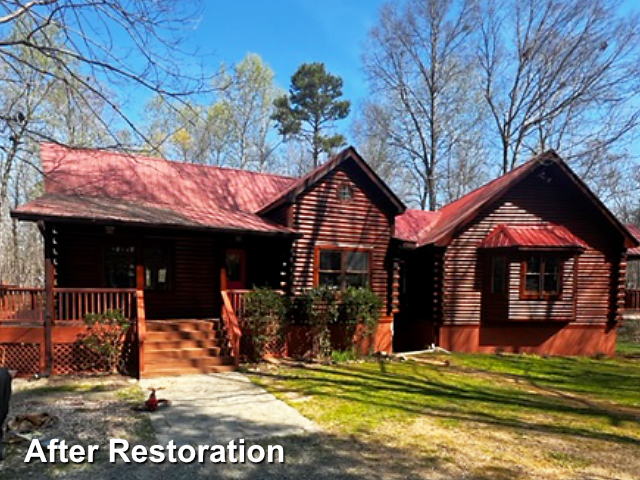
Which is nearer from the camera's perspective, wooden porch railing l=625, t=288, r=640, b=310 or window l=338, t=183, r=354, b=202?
window l=338, t=183, r=354, b=202

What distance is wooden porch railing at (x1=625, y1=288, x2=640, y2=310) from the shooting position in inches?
752

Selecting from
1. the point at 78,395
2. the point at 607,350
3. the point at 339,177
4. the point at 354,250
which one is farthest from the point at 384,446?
the point at 607,350

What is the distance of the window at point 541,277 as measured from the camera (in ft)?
41.1

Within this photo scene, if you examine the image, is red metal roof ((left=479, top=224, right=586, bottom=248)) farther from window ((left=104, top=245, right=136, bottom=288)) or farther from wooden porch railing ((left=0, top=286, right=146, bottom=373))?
window ((left=104, top=245, right=136, bottom=288))

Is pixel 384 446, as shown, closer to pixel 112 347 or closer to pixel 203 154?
pixel 112 347

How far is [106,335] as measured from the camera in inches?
347

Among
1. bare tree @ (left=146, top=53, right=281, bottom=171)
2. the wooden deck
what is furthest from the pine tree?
the wooden deck

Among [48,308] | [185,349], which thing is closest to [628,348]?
[185,349]

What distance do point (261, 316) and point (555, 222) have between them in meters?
10.2

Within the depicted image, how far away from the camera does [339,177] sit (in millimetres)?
12195

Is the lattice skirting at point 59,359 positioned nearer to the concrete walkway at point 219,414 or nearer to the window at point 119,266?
the concrete walkway at point 219,414

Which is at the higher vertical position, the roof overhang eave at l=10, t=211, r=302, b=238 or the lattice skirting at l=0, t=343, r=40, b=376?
the roof overhang eave at l=10, t=211, r=302, b=238

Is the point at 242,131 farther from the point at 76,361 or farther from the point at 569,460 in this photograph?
the point at 569,460

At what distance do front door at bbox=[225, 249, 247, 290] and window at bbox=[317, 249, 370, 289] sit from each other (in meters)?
2.51
